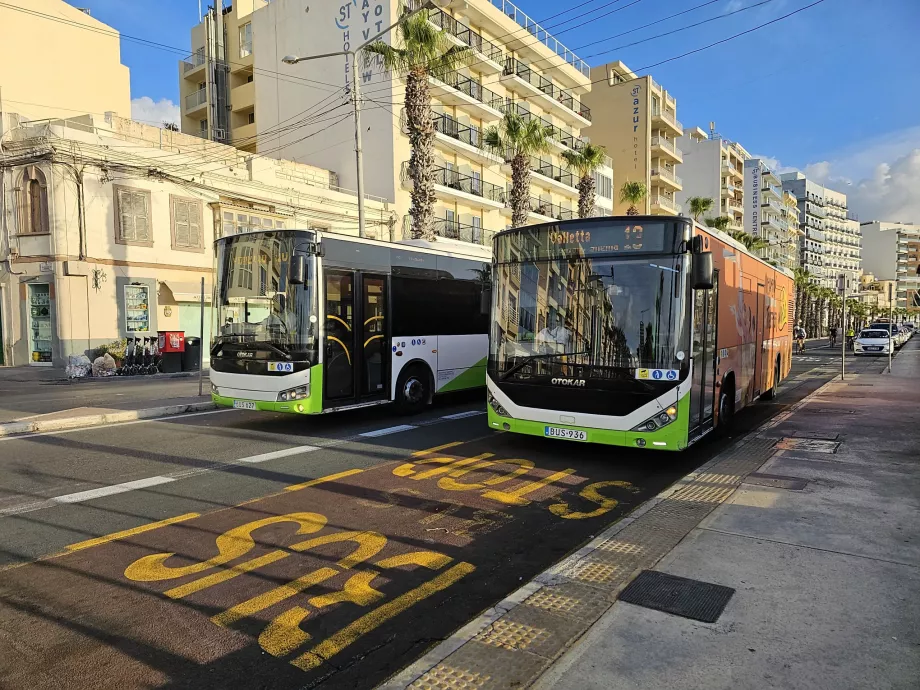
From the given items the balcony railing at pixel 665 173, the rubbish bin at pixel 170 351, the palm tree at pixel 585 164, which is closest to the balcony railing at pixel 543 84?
the balcony railing at pixel 665 173

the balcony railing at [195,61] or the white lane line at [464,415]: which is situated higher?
the balcony railing at [195,61]

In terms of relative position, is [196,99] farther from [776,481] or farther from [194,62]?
[776,481]

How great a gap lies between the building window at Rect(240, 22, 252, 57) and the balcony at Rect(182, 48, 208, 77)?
122 inches

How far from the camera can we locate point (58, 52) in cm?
3039

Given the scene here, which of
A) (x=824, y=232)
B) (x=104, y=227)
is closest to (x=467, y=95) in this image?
(x=104, y=227)

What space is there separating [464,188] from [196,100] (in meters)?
21.0

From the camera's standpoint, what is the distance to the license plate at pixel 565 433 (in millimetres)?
7662

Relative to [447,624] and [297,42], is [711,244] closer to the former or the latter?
[447,624]

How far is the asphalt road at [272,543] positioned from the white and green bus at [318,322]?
1.02 m

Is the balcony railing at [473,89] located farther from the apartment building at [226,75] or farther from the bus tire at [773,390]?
the bus tire at [773,390]

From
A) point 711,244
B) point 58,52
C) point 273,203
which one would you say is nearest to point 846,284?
Answer: point 711,244

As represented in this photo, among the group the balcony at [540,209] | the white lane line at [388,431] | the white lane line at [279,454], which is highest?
the balcony at [540,209]

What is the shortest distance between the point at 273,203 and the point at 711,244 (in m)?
22.7

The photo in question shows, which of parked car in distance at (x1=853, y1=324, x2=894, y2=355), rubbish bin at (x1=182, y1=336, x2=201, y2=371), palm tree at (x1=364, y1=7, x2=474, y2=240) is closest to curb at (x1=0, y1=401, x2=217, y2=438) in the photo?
palm tree at (x1=364, y1=7, x2=474, y2=240)
